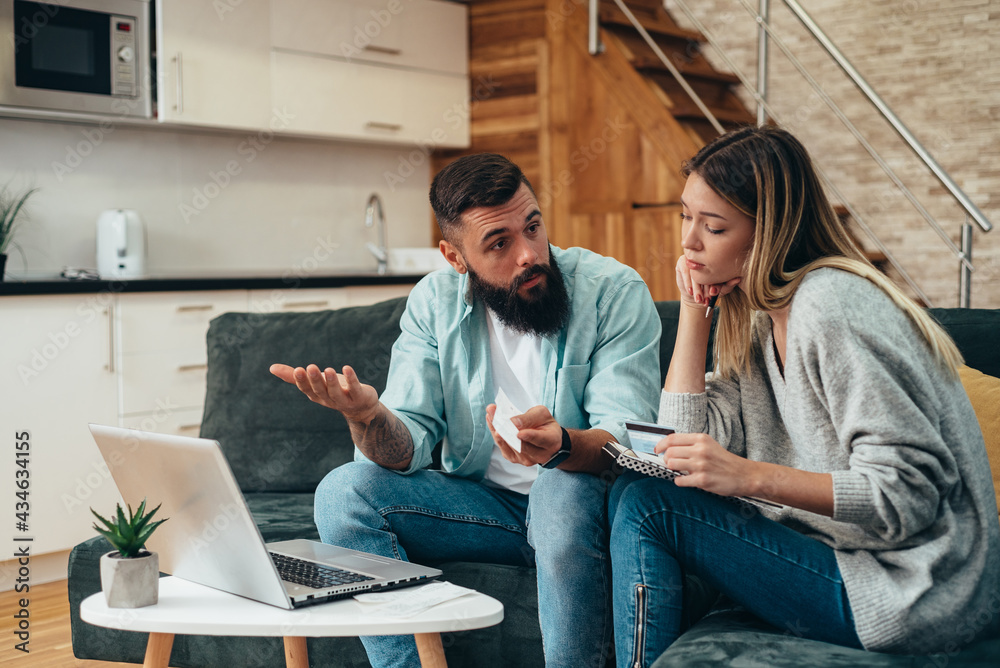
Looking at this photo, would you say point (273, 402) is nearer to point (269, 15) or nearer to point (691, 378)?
point (691, 378)

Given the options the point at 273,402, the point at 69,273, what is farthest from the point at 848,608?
the point at 69,273

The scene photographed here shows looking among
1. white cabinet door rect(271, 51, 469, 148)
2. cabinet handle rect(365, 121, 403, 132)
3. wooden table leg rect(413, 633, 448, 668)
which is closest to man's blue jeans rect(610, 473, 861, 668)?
wooden table leg rect(413, 633, 448, 668)

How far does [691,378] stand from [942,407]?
435 millimetres

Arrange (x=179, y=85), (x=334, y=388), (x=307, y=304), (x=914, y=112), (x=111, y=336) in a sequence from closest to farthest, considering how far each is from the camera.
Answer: (x=334, y=388), (x=111, y=336), (x=179, y=85), (x=307, y=304), (x=914, y=112)

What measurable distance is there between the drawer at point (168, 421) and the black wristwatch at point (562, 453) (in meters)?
2.19

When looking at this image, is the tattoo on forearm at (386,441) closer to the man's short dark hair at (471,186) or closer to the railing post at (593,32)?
the man's short dark hair at (471,186)

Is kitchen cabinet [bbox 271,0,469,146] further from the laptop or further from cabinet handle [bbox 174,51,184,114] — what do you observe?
the laptop

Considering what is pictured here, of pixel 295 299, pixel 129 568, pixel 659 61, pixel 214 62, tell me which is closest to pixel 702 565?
pixel 129 568

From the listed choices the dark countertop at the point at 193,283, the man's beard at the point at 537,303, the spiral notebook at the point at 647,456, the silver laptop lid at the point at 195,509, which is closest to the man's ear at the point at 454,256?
the man's beard at the point at 537,303

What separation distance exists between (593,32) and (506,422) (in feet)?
10.5

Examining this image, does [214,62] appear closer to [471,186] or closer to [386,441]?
[471,186]

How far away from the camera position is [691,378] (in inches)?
67.3

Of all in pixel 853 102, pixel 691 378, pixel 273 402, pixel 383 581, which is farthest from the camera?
pixel 853 102

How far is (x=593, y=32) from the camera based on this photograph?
175 inches
